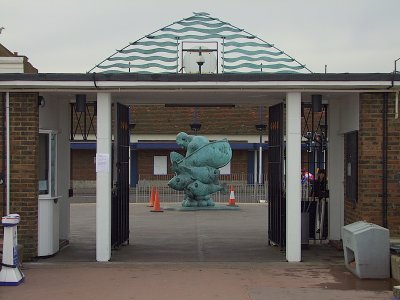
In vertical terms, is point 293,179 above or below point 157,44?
below

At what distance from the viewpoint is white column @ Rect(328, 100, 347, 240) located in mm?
14336

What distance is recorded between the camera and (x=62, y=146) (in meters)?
14.1

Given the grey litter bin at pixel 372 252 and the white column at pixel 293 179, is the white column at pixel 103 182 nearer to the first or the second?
the white column at pixel 293 179

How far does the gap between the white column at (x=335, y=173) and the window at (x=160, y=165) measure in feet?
84.6

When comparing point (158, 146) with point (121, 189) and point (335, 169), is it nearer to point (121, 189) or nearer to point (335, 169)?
point (121, 189)

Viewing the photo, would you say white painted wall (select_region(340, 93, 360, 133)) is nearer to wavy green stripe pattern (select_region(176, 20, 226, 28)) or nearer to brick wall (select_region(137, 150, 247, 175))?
wavy green stripe pattern (select_region(176, 20, 226, 28))

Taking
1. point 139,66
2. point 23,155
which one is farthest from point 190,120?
point 23,155

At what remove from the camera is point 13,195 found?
11.9 metres

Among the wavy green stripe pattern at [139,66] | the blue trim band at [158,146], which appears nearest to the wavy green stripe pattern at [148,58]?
the wavy green stripe pattern at [139,66]

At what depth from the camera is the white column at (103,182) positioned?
11969mm

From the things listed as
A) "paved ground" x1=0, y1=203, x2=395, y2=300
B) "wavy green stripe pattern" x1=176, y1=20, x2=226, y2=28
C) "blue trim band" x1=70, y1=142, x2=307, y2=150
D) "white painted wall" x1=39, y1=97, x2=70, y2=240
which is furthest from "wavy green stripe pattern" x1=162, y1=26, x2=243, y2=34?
"blue trim band" x1=70, y1=142, x2=307, y2=150

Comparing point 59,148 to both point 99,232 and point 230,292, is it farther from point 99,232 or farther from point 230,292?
point 230,292

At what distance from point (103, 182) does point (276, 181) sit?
11.8 ft

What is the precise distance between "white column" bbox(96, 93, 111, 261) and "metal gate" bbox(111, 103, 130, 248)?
4.52ft
